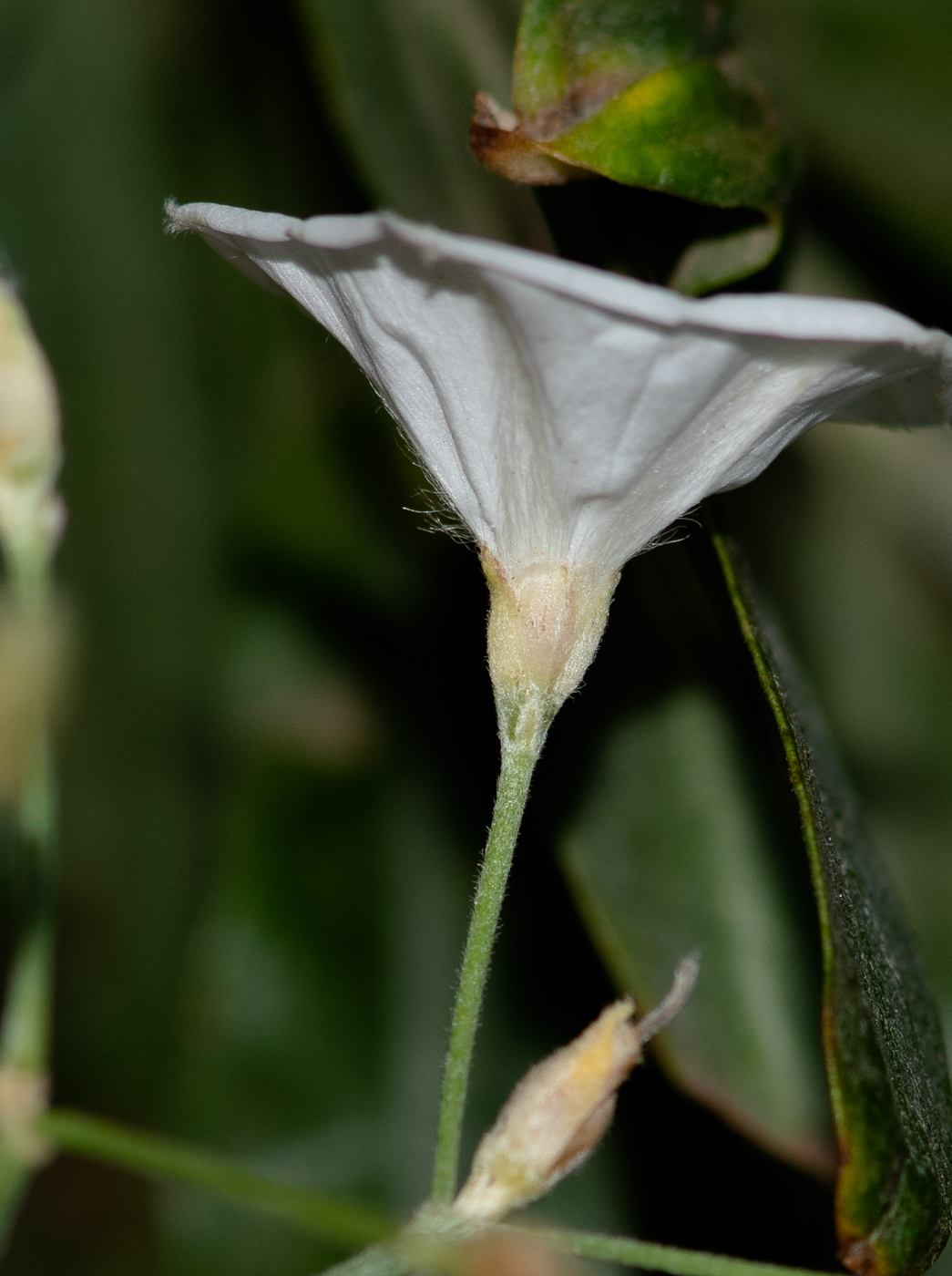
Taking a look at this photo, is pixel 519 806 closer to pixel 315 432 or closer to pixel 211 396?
pixel 315 432

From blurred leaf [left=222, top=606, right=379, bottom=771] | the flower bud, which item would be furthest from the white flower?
blurred leaf [left=222, top=606, right=379, bottom=771]

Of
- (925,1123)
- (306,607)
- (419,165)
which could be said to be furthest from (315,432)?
(925,1123)

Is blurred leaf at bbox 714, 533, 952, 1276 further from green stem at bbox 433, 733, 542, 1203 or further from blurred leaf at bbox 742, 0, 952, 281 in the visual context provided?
blurred leaf at bbox 742, 0, 952, 281

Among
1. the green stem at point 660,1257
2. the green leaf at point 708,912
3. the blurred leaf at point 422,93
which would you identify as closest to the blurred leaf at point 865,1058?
the green stem at point 660,1257

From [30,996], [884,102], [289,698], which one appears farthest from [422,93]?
[30,996]

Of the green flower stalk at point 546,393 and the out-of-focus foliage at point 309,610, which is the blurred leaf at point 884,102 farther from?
the green flower stalk at point 546,393
